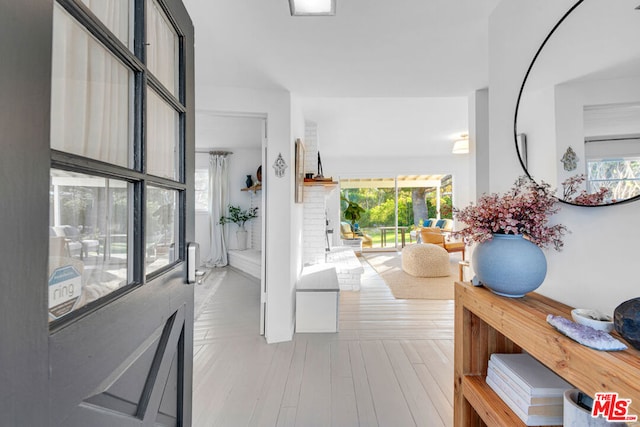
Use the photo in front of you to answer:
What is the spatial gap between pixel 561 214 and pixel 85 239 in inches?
61.1

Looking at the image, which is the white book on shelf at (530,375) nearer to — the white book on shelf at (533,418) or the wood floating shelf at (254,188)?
the white book on shelf at (533,418)

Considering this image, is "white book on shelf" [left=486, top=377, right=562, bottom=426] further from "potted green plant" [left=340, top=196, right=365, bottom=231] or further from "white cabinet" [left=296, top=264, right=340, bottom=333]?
"potted green plant" [left=340, top=196, right=365, bottom=231]

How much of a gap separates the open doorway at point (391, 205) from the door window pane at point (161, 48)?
6.68 m

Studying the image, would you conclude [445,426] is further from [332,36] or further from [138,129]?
[332,36]

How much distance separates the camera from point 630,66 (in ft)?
2.73

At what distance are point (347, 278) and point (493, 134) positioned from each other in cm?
293

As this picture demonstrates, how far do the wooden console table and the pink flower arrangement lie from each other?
0.26 meters

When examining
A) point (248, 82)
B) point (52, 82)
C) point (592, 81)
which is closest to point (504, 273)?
point (592, 81)

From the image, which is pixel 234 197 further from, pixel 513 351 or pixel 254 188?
pixel 513 351

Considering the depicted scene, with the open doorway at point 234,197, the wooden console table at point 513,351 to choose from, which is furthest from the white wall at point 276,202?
the open doorway at point 234,197

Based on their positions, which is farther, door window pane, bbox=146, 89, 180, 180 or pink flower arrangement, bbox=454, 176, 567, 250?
pink flower arrangement, bbox=454, 176, 567, 250

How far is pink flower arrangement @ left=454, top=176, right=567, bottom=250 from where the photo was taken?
3.43 ft

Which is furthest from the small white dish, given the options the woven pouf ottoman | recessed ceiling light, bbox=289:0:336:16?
the woven pouf ottoman

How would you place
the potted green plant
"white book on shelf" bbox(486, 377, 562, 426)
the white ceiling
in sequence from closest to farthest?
"white book on shelf" bbox(486, 377, 562, 426) < the white ceiling < the potted green plant
